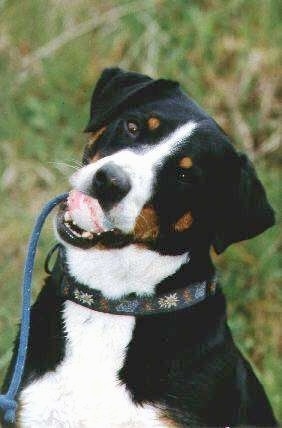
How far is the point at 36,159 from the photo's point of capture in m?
5.48

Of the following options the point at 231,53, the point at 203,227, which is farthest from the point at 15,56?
the point at 203,227

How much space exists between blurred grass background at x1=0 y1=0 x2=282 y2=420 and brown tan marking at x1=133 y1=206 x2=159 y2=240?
195cm

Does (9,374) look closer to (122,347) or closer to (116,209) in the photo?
(122,347)

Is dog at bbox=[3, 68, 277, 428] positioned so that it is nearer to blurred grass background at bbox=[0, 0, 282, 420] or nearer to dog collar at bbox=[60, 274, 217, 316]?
dog collar at bbox=[60, 274, 217, 316]

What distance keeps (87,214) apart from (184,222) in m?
0.37

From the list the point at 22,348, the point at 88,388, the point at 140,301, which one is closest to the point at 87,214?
the point at 140,301

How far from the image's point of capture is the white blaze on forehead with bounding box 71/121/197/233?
10.3ft

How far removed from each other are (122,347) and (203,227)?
21.0 inches

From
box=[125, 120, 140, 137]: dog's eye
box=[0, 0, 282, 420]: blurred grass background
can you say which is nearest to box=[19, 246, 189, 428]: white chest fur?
box=[125, 120, 140, 137]: dog's eye

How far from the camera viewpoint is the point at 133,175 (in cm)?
313

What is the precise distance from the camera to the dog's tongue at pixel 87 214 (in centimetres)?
319

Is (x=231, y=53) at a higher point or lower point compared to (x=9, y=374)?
lower

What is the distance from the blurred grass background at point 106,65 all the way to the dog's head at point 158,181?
174cm

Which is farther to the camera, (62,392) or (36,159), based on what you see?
(36,159)
